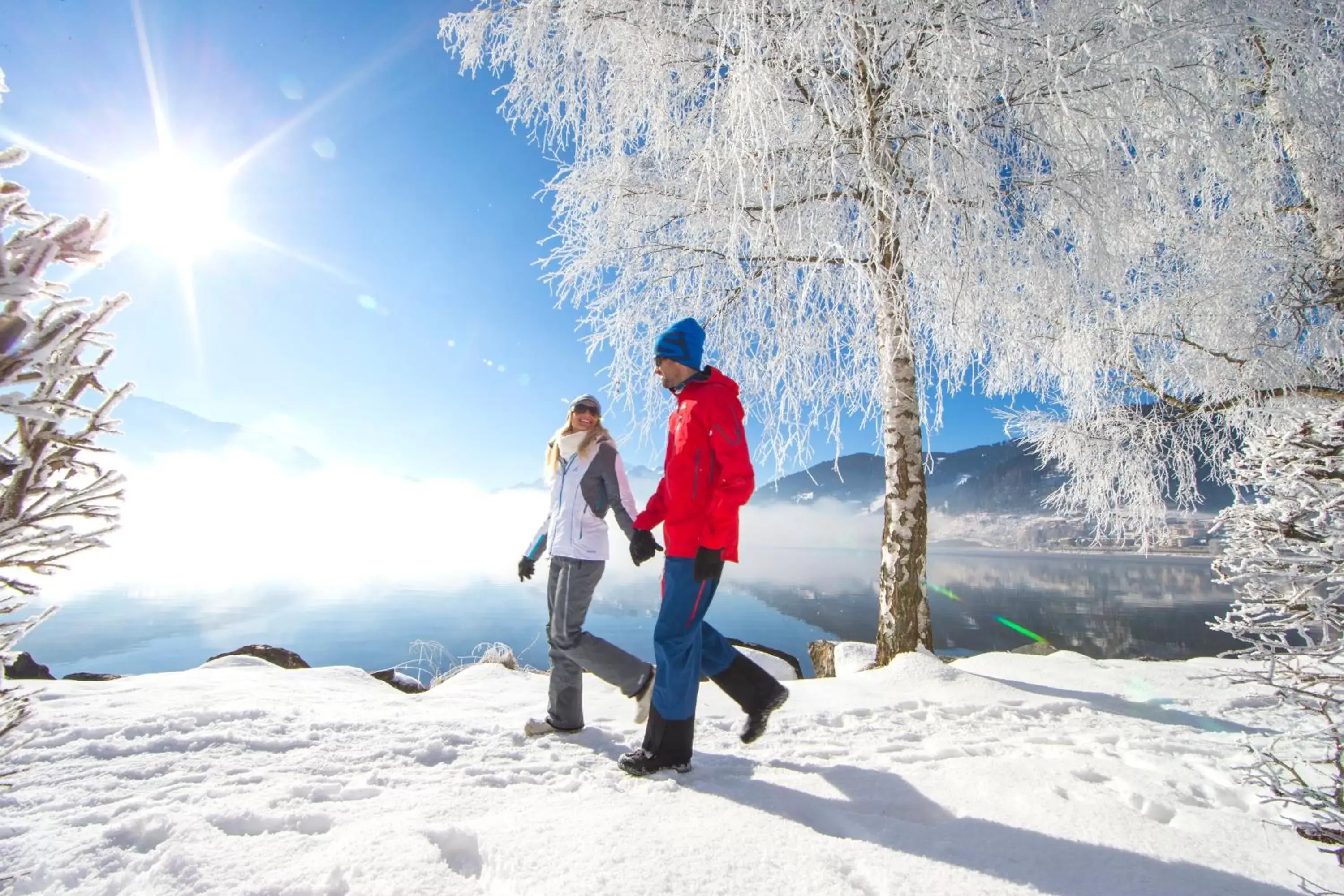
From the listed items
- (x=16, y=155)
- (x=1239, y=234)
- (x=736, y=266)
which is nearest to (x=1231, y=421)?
(x=1239, y=234)

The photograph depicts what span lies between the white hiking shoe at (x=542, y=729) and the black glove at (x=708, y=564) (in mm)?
1180

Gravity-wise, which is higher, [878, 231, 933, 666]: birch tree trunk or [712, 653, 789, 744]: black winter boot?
[878, 231, 933, 666]: birch tree trunk

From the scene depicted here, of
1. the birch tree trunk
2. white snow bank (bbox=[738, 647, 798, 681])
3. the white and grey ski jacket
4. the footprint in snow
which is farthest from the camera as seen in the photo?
white snow bank (bbox=[738, 647, 798, 681])

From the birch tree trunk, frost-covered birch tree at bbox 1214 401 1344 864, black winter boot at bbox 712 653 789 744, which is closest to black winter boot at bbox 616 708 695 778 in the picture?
black winter boot at bbox 712 653 789 744

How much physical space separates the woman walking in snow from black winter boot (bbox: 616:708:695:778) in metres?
0.50

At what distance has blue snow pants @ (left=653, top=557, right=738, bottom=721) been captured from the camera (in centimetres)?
243

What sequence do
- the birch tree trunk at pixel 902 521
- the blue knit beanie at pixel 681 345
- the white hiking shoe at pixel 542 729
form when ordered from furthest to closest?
the birch tree trunk at pixel 902 521, the white hiking shoe at pixel 542 729, the blue knit beanie at pixel 681 345

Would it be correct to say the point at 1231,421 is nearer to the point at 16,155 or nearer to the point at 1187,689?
the point at 1187,689

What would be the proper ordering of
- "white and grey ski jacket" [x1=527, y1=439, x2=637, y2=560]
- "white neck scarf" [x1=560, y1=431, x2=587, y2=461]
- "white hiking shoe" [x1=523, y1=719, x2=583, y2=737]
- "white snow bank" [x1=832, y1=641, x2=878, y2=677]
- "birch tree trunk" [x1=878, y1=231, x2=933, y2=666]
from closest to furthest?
"white hiking shoe" [x1=523, y1=719, x2=583, y2=737] → "white and grey ski jacket" [x1=527, y1=439, x2=637, y2=560] → "white neck scarf" [x1=560, y1=431, x2=587, y2=461] → "birch tree trunk" [x1=878, y1=231, x2=933, y2=666] → "white snow bank" [x1=832, y1=641, x2=878, y2=677]

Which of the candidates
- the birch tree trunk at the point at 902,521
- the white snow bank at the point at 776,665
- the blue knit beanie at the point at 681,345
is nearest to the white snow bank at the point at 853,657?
the birch tree trunk at the point at 902,521

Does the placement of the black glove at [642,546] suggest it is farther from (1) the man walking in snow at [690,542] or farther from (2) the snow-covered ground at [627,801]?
(2) the snow-covered ground at [627,801]

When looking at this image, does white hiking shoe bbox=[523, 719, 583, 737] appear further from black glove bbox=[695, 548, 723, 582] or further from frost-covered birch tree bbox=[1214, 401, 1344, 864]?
frost-covered birch tree bbox=[1214, 401, 1344, 864]

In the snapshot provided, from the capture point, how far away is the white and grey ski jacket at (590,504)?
118 inches

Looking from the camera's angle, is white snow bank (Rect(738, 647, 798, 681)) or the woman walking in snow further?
white snow bank (Rect(738, 647, 798, 681))
